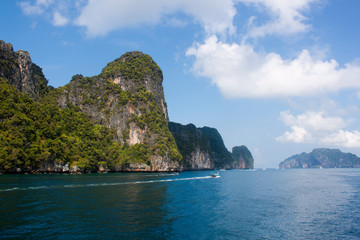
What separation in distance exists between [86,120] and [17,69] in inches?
1428

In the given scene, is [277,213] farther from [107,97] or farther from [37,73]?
[37,73]

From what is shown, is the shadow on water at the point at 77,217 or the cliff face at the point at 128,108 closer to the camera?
the shadow on water at the point at 77,217

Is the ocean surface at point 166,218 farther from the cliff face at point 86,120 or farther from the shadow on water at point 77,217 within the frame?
the cliff face at point 86,120

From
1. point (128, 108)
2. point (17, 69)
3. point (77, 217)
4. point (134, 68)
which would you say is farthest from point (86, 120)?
point (77, 217)

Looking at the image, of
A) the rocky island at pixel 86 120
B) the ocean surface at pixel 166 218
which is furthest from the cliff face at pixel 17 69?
the ocean surface at pixel 166 218

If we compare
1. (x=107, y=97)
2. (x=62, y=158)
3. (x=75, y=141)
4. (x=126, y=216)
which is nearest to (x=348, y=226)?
(x=126, y=216)

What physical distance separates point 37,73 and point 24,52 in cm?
2790

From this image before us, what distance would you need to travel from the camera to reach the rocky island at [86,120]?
74.1 meters

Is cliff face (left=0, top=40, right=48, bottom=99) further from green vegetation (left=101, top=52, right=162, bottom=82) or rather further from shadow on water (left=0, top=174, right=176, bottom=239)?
shadow on water (left=0, top=174, right=176, bottom=239)

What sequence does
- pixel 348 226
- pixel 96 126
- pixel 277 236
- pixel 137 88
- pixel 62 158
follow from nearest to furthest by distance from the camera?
pixel 277 236, pixel 348 226, pixel 62 158, pixel 96 126, pixel 137 88

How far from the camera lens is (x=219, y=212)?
27766 millimetres

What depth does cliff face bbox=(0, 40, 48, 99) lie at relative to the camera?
322 feet

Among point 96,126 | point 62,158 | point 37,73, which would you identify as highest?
point 37,73

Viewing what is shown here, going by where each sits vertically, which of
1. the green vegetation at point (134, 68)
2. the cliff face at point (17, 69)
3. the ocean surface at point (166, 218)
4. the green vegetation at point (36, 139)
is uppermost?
the green vegetation at point (134, 68)
